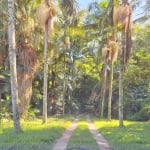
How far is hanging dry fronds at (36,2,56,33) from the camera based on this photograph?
31.8 metres

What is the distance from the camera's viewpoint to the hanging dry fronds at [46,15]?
31812mm

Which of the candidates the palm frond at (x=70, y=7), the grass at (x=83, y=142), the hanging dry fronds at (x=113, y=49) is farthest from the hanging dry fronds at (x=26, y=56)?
the grass at (x=83, y=142)

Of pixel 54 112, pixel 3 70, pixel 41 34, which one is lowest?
pixel 54 112

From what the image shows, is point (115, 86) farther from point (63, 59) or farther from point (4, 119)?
point (4, 119)

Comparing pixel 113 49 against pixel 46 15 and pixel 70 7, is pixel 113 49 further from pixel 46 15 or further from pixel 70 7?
pixel 70 7

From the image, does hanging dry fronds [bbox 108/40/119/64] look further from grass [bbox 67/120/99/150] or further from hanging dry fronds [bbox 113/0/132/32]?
grass [bbox 67/120/99/150]

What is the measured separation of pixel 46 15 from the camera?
31938 mm

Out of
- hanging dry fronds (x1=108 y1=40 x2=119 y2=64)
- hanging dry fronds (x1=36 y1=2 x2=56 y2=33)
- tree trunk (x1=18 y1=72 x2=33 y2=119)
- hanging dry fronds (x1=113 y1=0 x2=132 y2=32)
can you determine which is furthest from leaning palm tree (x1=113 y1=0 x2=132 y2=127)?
hanging dry fronds (x1=108 y1=40 x2=119 y2=64)

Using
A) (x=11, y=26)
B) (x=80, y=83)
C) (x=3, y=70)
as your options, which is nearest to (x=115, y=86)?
(x=80, y=83)

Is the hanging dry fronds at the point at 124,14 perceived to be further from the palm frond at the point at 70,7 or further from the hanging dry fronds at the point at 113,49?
the hanging dry fronds at the point at 113,49

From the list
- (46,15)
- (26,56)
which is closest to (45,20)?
(46,15)

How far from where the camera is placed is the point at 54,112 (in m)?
58.4

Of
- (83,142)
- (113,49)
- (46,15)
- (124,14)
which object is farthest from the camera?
(113,49)

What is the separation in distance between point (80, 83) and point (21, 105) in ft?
113
